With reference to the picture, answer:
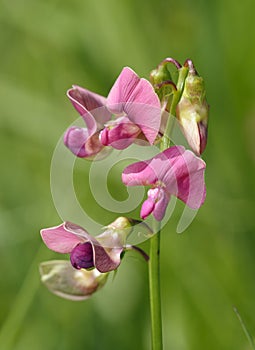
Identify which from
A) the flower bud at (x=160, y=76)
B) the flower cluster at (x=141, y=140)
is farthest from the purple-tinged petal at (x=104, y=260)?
the flower bud at (x=160, y=76)

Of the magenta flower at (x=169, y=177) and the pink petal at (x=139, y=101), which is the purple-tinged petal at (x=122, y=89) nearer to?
the pink petal at (x=139, y=101)

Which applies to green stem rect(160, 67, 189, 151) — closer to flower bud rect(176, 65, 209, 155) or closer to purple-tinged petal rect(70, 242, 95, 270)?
flower bud rect(176, 65, 209, 155)

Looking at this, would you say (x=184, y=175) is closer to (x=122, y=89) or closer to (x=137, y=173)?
(x=137, y=173)

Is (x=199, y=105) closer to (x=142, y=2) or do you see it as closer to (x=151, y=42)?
(x=151, y=42)
